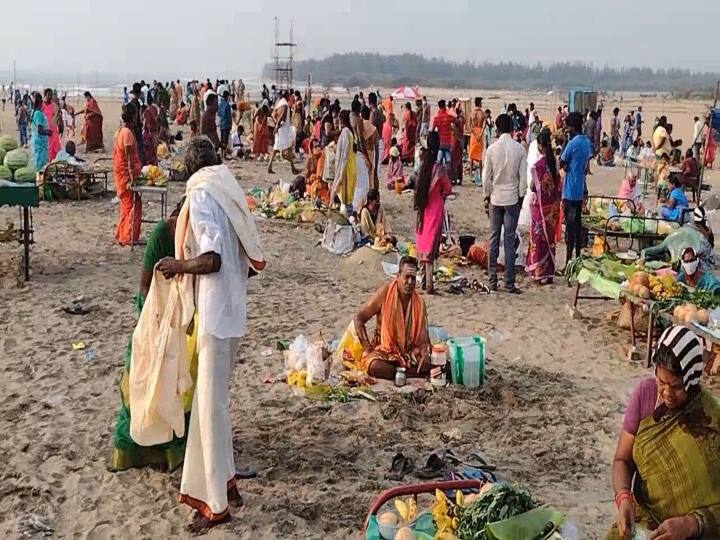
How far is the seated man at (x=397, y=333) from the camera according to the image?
21.1 ft

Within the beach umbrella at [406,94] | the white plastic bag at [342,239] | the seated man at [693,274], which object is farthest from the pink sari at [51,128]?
the beach umbrella at [406,94]

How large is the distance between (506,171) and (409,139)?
1104 cm

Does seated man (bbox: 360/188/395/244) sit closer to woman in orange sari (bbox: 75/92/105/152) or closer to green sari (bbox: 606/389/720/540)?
green sari (bbox: 606/389/720/540)

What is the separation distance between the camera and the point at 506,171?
358 inches

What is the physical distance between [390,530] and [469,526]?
1.29 ft

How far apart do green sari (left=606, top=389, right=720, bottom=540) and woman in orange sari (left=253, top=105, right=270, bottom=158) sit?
17357 mm

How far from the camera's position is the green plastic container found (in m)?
6.38

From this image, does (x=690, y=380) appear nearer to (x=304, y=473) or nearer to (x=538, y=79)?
(x=304, y=473)

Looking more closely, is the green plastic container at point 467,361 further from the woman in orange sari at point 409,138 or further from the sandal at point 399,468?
the woman in orange sari at point 409,138

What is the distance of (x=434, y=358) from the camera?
655 cm

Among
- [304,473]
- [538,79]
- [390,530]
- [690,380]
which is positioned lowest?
[304,473]

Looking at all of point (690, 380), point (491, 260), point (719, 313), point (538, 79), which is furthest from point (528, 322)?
point (538, 79)

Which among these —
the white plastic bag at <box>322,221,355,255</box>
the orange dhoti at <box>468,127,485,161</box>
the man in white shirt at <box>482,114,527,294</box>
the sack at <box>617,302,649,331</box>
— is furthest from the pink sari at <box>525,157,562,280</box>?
the orange dhoti at <box>468,127,485,161</box>

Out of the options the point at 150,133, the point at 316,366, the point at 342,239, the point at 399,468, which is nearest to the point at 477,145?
the point at 150,133
